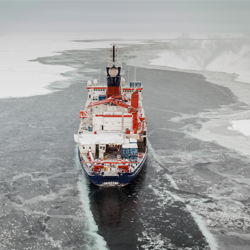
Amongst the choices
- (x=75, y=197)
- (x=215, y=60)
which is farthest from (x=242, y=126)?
(x=215, y=60)

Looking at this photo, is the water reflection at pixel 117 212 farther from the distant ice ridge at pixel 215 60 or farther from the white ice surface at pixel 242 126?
the distant ice ridge at pixel 215 60

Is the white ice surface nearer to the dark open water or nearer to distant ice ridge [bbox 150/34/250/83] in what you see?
the dark open water

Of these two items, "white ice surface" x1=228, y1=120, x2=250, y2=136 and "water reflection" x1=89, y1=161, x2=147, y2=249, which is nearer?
"water reflection" x1=89, y1=161, x2=147, y2=249

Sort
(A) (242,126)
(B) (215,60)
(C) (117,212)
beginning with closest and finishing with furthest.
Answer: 1. (C) (117,212)
2. (A) (242,126)
3. (B) (215,60)

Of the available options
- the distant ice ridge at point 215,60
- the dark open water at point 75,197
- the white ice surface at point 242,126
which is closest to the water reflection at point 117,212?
the dark open water at point 75,197

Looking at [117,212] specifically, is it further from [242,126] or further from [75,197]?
[242,126]

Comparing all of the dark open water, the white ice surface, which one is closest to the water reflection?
the dark open water
